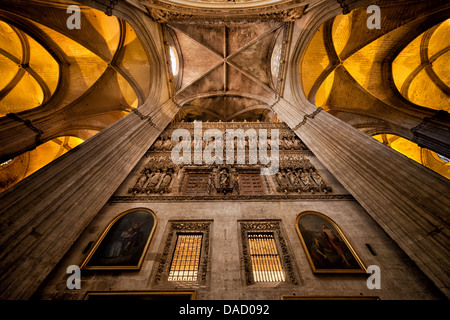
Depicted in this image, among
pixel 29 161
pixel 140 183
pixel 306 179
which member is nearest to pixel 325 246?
pixel 306 179

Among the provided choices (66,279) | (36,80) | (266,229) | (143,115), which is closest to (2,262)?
(66,279)

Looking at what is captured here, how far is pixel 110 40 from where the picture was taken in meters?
9.58

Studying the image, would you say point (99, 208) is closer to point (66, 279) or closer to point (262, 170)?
point (66, 279)

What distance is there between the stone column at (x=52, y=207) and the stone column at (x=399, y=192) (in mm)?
8134

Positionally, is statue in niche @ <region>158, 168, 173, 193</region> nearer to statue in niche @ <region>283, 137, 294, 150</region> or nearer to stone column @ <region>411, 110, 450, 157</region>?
statue in niche @ <region>283, 137, 294, 150</region>

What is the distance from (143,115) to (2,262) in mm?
7392

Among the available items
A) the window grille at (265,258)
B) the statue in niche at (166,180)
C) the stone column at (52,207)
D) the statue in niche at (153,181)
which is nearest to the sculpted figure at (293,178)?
the window grille at (265,258)

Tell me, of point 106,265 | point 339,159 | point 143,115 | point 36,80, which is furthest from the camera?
point 36,80

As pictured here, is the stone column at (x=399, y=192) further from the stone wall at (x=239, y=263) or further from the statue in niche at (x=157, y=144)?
the statue in niche at (x=157, y=144)

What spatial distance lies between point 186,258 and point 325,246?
3.88 m

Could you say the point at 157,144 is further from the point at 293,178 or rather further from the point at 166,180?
the point at 293,178

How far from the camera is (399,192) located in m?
4.57

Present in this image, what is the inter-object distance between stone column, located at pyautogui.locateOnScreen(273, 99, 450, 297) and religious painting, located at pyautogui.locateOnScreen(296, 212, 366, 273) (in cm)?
109

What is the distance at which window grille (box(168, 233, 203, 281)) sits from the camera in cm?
415
